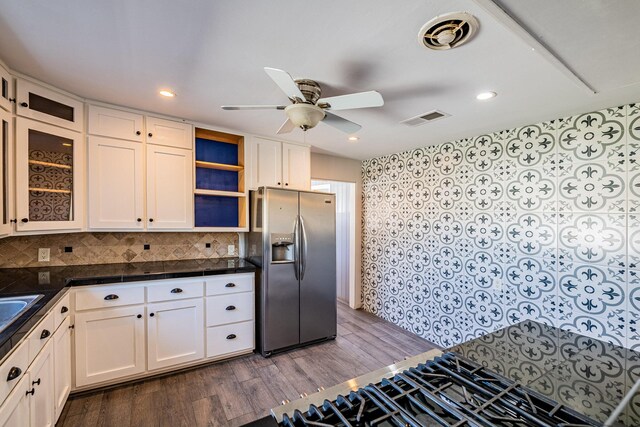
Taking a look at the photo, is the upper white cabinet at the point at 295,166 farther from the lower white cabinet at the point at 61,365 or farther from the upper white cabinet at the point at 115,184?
the lower white cabinet at the point at 61,365

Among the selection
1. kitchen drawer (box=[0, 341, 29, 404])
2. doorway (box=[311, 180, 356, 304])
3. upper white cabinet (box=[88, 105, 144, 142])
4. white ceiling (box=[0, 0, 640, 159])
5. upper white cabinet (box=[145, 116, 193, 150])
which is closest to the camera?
kitchen drawer (box=[0, 341, 29, 404])

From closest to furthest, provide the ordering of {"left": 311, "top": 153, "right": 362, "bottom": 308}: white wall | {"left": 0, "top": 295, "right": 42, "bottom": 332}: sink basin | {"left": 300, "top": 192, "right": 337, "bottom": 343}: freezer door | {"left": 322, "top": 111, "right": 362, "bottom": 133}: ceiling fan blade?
{"left": 0, "top": 295, "right": 42, "bottom": 332}: sink basin
{"left": 322, "top": 111, "right": 362, "bottom": 133}: ceiling fan blade
{"left": 300, "top": 192, "right": 337, "bottom": 343}: freezer door
{"left": 311, "top": 153, "right": 362, "bottom": 308}: white wall

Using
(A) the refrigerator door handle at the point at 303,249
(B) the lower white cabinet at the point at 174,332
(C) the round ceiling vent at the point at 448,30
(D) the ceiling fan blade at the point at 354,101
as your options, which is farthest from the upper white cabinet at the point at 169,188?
(C) the round ceiling vent at the point at 448,30

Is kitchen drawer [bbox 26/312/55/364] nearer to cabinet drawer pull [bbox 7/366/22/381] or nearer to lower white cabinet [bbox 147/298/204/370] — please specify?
cabinet drawer pull [bbox 7/366/22/381]

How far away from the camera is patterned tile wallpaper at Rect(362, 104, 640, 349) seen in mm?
2035

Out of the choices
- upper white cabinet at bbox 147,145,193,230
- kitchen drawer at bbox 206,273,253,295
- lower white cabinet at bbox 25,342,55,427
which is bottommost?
lower white cabinet at bbox 25,342,55,427

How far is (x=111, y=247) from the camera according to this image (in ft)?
8.71

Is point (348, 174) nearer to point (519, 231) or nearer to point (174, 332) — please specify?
point (519, 231)

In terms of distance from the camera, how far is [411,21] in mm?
1269

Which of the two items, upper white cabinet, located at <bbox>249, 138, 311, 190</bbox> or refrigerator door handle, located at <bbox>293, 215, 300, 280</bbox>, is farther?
upper white cabinet, located at <bbox>249, 138, 311, 190</bbox>

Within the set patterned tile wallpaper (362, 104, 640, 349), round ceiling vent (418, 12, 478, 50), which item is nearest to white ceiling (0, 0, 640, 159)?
round ceiling vent (418, 12, 478, 50)

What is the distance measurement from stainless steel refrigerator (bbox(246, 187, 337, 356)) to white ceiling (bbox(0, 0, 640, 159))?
45.2 inches

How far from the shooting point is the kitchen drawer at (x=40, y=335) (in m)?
1.35

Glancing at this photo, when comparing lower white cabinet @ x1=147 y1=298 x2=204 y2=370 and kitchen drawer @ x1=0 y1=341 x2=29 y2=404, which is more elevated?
kitchen drawer @ x1=0 y1=341 x2=29 y2=404
